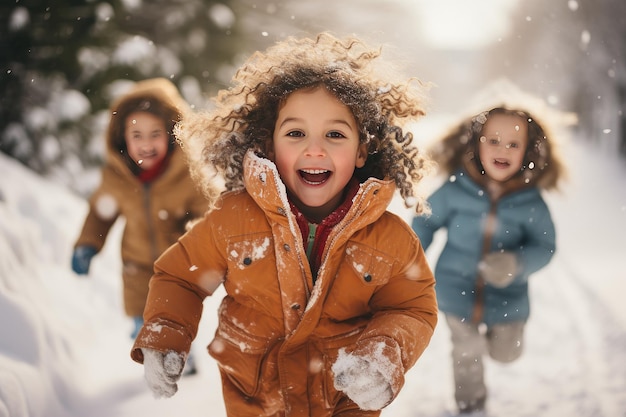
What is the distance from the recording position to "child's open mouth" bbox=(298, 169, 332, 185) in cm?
181

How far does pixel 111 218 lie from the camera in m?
3.28

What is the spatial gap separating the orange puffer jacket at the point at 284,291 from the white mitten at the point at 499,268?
116cm

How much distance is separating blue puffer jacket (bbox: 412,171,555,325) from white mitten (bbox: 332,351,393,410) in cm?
140

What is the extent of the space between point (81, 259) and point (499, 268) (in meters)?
2.12

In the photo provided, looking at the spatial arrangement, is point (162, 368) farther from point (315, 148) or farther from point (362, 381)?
point (315, 148)

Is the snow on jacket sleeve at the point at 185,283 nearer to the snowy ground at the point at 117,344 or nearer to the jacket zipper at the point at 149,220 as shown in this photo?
the snowy ground at the point at 117,344

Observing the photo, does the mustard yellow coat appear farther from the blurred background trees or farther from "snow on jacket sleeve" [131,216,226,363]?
the blurred background trees

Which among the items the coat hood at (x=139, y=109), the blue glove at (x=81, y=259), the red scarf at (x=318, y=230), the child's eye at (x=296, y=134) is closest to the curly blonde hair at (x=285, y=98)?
the child's eye at (x=296, y=134)

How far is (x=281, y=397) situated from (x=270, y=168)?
2.21ft

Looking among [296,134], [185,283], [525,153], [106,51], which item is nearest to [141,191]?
[185,283]

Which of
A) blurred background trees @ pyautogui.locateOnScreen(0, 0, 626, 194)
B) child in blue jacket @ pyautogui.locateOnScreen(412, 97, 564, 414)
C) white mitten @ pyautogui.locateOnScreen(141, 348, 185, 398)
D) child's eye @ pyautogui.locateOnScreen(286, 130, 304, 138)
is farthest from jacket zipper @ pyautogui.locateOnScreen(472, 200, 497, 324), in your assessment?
blurred background trees @ pyautogui.locateOnScreen(0, 0, 626, 194)

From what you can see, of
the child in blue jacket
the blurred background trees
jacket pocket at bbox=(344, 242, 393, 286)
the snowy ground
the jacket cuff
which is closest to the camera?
the jacket cuff

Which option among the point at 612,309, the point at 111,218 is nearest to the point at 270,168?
the point at 111,218

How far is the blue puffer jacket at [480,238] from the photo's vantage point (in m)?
2.83
